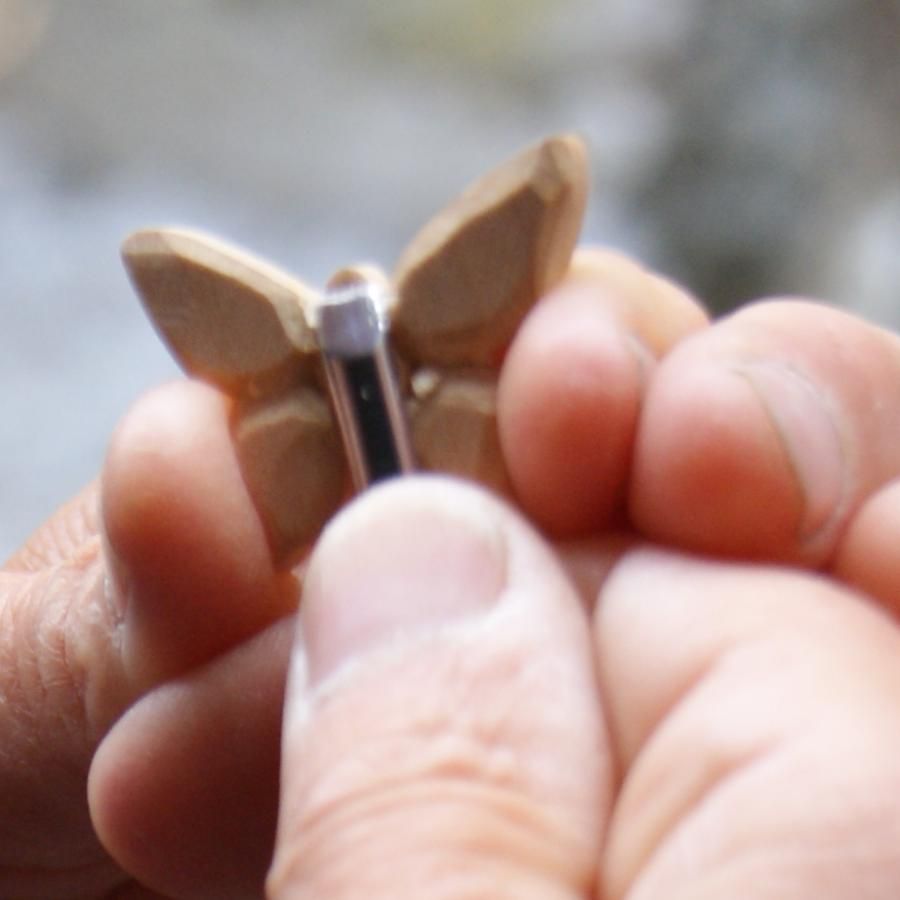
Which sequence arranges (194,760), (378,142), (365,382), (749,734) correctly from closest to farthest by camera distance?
1. (749,734)
2. (365,382)
3. (194,760)
4. (378,142)

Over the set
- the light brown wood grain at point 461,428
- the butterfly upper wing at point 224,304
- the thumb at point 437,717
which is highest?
the butterfly upper wing at point 224,304

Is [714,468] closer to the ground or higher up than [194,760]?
higher up

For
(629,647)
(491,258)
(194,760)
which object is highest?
(491,258)

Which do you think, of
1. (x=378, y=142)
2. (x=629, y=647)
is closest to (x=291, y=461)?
(x=629, y=647)

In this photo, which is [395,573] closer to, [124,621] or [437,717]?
[437,717]

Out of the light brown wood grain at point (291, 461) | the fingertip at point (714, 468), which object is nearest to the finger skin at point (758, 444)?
the fingertip at point (714, 468)

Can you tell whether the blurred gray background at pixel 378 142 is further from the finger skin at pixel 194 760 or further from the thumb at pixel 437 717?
the thumb at pixel 437 717
